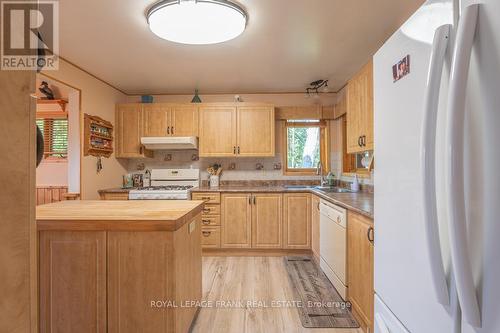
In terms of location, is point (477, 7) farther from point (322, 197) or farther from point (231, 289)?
point (231, 289)

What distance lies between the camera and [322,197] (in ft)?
9.60

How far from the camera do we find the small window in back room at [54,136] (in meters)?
4.09

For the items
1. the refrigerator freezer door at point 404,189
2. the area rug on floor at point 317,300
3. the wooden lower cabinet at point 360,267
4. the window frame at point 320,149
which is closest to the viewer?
the refrigerator freezer door at point 404,189

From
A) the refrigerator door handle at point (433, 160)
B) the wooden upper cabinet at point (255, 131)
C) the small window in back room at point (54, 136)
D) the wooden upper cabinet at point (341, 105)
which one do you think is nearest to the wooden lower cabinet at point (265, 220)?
the wooden upper cabinet at point (255, 131)

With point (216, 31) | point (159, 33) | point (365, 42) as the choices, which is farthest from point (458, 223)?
point (365, 42)

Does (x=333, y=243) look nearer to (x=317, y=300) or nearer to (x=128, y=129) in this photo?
(x=317, y=300)

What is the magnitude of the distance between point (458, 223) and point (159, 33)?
86.8 inches

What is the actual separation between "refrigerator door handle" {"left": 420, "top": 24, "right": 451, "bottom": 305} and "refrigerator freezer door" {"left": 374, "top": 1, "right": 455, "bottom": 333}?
3 cm

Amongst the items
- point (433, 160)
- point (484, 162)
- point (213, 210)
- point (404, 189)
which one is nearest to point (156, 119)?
point (213, 210)

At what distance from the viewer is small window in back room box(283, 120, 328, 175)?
166 inches

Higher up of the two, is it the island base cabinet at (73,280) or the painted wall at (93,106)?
the painted wall at (93,106)

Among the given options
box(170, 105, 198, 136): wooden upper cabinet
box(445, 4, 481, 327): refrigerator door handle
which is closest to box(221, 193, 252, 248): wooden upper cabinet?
box(170, 105, 198, 136): wooden upper cabinet

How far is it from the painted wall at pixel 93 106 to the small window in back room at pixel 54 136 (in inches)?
35.9

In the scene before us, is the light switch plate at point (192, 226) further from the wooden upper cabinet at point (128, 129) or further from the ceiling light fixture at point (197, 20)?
the wooden upper cabinet at point (128, 129)
